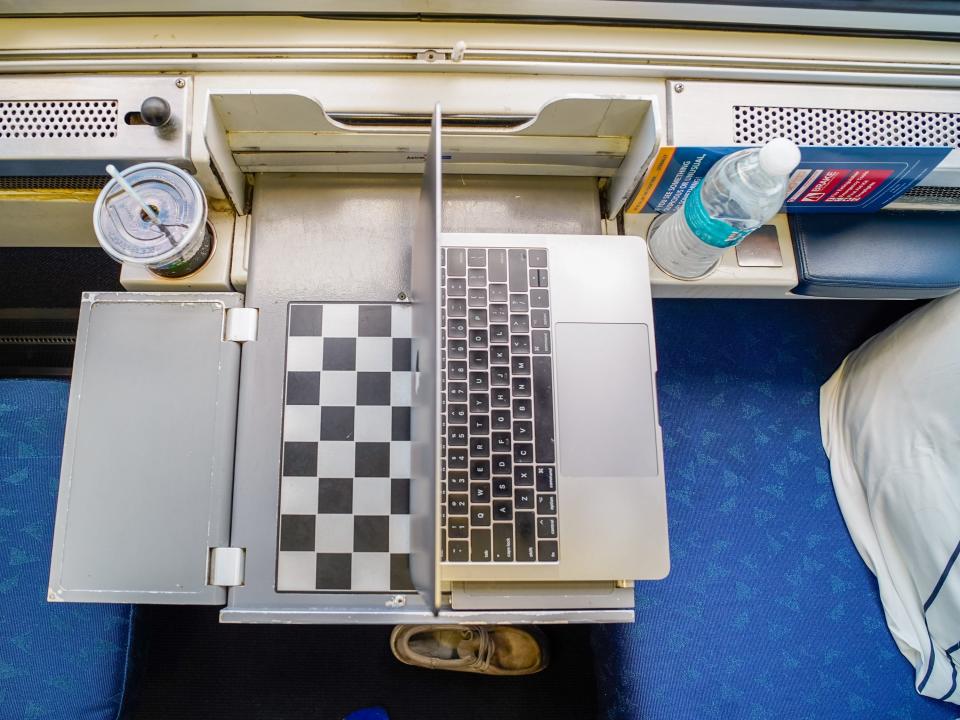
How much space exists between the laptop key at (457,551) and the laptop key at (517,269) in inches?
15.4

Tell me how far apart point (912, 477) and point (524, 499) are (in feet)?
2.39

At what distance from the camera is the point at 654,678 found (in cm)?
105

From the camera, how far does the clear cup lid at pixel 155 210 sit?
2.87 ft

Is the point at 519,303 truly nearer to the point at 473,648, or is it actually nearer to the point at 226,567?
the point at 226,567

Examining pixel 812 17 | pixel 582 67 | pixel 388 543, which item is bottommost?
pixel 388 543

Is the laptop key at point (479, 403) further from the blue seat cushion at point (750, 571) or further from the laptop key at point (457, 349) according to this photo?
the blue seat cushion at point (750, 571)

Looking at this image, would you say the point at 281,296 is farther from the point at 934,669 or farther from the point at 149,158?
the point at 934,669

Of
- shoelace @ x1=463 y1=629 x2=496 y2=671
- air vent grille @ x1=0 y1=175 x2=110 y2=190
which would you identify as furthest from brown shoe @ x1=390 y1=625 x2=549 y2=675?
air vent grille @ x1=0 y1=175 x2=110 y2=190

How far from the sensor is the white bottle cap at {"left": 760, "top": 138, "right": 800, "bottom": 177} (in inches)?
31.2

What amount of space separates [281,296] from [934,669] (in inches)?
50.9

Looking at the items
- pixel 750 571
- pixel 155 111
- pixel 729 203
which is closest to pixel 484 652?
pixel 750 571

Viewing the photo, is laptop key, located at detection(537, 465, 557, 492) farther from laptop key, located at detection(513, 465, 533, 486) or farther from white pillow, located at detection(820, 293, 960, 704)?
white pillow, located at detection(820, 293, 960, 704)

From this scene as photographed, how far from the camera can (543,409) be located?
2.94 feet

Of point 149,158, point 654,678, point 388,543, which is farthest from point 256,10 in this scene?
point 654,678
